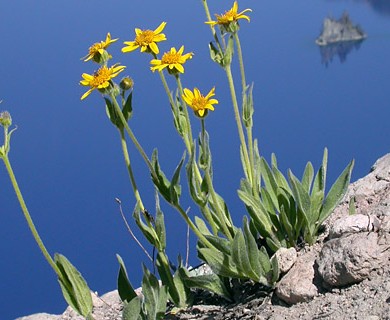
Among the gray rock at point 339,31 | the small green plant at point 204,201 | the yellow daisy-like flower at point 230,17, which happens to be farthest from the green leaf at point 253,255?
the gray rock at point 339,31

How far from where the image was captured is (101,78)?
2.51 meters

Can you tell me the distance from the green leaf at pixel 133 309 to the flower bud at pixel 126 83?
2.41 ft

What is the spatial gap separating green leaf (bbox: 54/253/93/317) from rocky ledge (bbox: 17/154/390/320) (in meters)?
0.40

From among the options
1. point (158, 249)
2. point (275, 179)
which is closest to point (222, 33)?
point (275, 179)

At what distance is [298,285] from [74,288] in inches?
32.7

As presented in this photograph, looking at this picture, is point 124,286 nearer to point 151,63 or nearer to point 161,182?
point 161,182

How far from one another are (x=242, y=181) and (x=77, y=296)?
0.81m

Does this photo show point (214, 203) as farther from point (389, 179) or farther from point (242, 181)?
point (389, 179)

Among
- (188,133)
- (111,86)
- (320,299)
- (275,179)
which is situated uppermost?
(111,86)

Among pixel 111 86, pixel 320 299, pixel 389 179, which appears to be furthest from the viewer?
pixel 389 179

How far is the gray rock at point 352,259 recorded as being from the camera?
8.88ft

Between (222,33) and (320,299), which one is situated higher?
(222,33)

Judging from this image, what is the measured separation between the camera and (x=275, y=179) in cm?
315

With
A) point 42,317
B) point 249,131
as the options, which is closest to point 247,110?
point 249,131
